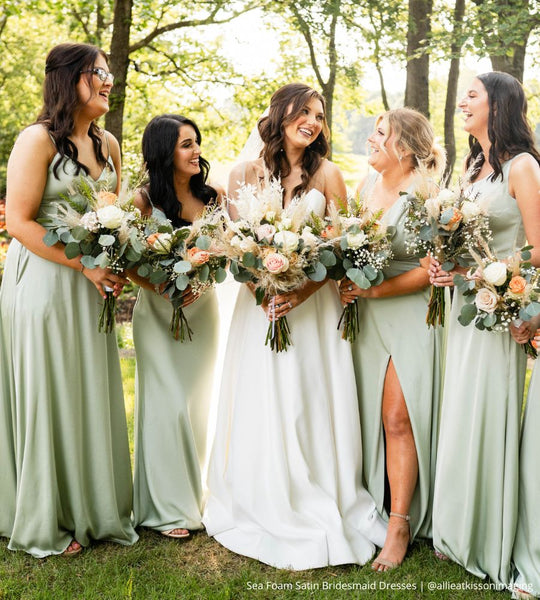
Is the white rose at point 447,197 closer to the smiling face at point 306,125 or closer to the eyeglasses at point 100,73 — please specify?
the smiling face at point 306,125

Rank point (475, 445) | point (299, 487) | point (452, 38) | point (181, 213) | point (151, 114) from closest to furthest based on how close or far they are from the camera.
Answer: point (475, 445), point (299, 487), point (181, 213), point (452, 38), point (151, 114)

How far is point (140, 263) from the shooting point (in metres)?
4.06

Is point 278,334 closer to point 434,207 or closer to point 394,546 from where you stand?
point 434,207

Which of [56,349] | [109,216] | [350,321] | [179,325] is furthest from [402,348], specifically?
[56,349]

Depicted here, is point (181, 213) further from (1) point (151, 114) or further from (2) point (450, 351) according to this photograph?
(1) point (151, 114)

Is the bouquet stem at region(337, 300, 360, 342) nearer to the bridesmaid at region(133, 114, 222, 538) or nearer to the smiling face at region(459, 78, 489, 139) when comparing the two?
the bridesmaid at region(133, 114, 222, 538)

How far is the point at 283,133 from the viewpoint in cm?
462

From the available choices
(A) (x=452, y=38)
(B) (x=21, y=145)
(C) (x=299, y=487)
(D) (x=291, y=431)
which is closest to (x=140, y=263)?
(B) (x=21, y=145)

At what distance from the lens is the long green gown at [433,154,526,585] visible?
3.80 metres

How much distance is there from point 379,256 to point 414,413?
1.03 m

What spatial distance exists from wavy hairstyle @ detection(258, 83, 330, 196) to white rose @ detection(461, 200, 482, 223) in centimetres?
123

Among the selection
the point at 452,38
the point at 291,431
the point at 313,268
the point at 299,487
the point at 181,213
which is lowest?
the point at 299,487

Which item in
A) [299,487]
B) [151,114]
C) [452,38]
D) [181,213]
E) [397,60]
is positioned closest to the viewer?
[299,487]

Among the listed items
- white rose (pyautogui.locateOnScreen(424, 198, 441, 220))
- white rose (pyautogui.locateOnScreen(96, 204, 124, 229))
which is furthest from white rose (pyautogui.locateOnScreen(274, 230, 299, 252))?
white rose (pyautogui.locateOnScreen(96, 204, 124, 229))
